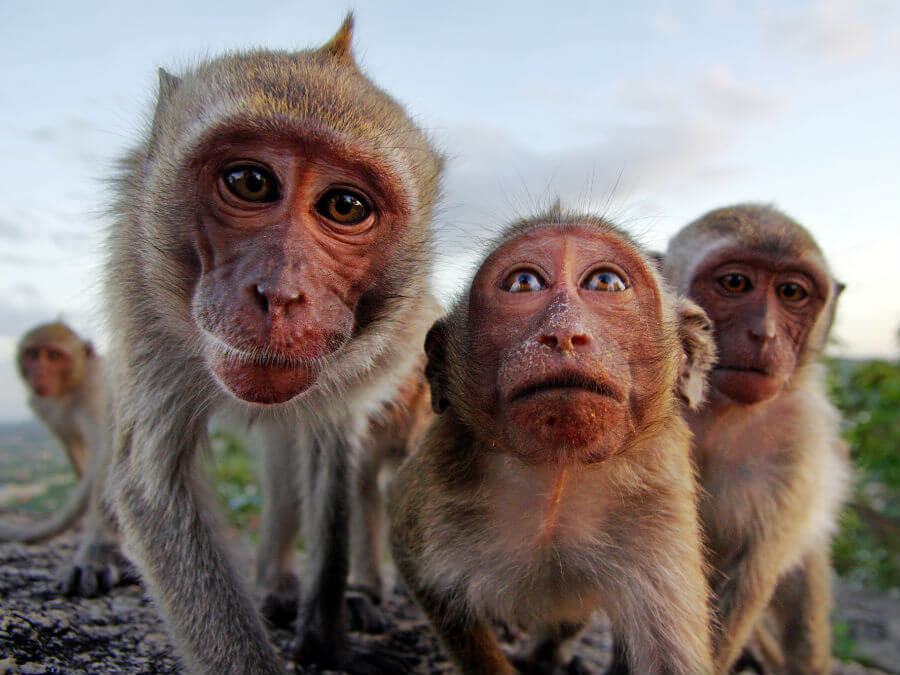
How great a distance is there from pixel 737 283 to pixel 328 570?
2505mm

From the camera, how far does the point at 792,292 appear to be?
11.7 ft

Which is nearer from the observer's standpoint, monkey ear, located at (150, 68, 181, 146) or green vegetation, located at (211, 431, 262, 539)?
monkey ear, located at (150, 68, 181, 146)

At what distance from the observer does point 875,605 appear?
8703 mm

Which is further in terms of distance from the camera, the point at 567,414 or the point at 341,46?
the point at 341,46

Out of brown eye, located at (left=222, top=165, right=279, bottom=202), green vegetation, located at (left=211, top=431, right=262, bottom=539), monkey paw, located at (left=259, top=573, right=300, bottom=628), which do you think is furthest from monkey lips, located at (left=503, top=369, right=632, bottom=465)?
green vegetation, located at (left=211, top=431, right=262, bottom=539)

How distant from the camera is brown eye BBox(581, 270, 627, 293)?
2.39 m

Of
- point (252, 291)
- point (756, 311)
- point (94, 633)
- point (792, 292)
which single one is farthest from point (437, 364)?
point (94, 633)

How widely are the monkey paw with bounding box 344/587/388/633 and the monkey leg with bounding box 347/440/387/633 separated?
0.79 feet

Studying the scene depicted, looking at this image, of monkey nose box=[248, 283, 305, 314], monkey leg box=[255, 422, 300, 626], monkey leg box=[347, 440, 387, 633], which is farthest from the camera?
monkey leg box=[347, 440, 387, 633]

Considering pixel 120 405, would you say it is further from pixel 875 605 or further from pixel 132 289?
pixel 875 605

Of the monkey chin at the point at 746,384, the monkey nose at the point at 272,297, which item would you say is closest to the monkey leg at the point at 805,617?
the monkey chin at the point at 746,384

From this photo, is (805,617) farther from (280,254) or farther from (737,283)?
(280,254)

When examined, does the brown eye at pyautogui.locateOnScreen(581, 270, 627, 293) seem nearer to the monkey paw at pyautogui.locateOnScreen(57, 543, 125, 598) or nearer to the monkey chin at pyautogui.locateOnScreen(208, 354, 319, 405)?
the monkey chin at pyautogui.locateOnScreen(208, 354, 319, 405)

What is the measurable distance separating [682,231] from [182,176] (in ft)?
8.99
